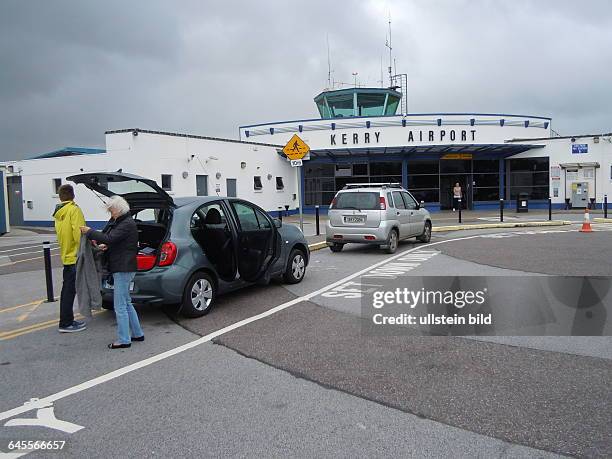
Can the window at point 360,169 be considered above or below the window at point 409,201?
above

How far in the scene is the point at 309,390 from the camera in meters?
4.40

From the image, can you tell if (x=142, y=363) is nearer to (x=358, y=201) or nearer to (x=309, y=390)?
(x=309, y=390)

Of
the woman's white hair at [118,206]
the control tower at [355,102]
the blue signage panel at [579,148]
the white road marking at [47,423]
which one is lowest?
the white road marking at [47,423]

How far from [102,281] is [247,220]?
90.0 inches

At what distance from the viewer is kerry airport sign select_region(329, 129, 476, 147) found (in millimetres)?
31547

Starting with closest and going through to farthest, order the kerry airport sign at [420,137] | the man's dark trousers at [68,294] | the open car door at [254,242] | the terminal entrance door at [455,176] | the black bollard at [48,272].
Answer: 1. the man's dark trousers at [68,294]
2. the open car door at [254,242]
3. the black bollard at [48,272]
4. the kerry airport sign at [420,137]
5. the terminal entrance door at [455,176]

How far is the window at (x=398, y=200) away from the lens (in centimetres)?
1370

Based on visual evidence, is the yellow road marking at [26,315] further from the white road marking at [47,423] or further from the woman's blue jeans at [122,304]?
the white road marking at [47,423]

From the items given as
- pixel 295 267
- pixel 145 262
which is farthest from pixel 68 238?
pixel 295 267

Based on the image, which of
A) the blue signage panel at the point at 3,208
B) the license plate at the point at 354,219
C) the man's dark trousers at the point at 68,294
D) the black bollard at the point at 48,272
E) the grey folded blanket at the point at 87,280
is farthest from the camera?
the blue signage panel at the point at 3,208

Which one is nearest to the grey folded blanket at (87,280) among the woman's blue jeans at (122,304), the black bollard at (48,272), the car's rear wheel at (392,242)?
the woman's blue jeans at (122,304)

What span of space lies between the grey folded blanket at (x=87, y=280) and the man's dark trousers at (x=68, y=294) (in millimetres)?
445

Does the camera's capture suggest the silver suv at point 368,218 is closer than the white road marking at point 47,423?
No

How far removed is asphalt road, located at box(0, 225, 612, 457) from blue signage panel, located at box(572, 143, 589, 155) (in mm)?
28750
